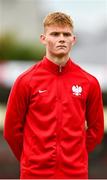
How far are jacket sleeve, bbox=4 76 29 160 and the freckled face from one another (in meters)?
0.29

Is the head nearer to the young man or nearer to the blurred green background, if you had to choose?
the young man

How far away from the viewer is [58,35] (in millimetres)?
4805

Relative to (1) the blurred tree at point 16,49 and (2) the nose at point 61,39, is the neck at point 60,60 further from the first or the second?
(1) the blurred tree at point 16,49

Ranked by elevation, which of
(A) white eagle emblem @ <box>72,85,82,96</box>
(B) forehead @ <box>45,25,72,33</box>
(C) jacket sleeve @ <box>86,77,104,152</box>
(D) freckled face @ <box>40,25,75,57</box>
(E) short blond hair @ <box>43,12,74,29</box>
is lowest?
(C) jacket sleeve @ <box>86,77,104,152</box>

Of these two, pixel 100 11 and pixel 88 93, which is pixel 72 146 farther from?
pixel 100 11

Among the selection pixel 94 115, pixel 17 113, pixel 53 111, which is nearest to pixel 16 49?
pixel 94 115

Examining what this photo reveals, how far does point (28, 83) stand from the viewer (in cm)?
482

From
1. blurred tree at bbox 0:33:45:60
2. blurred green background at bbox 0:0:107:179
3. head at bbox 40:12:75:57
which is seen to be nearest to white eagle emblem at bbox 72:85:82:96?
head at bbox 40:12:75:57

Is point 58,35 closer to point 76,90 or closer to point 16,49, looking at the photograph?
point 76,90

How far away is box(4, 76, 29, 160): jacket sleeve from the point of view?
15.9 ft

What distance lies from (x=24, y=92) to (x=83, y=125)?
1.48 ft

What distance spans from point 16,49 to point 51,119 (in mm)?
12548

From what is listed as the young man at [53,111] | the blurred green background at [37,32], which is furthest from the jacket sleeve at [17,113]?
the blurred green background at [37,32]

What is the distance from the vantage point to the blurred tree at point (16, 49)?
54.4 ft
